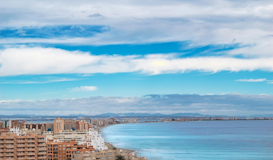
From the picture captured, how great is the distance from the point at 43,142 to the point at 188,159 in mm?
18329

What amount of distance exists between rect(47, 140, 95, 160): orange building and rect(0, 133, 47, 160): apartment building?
52.8 inches

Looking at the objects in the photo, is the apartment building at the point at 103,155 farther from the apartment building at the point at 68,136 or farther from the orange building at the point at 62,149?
the apartment building at the point at 68,136

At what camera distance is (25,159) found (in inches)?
965

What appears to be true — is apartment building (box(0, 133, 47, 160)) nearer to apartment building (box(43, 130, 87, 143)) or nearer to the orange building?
the orange building

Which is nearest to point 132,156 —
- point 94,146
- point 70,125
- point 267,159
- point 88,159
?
point 88,159

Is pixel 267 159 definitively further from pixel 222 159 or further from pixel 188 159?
pixel 188 159

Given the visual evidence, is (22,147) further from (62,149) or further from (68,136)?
(68,136)

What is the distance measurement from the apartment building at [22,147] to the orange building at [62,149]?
1340 mm

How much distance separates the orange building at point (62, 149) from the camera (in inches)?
1058

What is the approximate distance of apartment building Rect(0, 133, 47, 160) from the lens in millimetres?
24263

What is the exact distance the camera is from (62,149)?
90.9 ft

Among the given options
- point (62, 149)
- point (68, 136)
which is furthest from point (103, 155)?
point (68, 136)

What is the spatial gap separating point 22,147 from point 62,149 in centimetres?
379

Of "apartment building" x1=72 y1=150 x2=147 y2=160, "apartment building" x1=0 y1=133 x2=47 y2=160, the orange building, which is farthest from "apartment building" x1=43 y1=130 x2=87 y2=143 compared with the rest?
"apartment building" x1=72 y1=150 x2=147 y2=160
